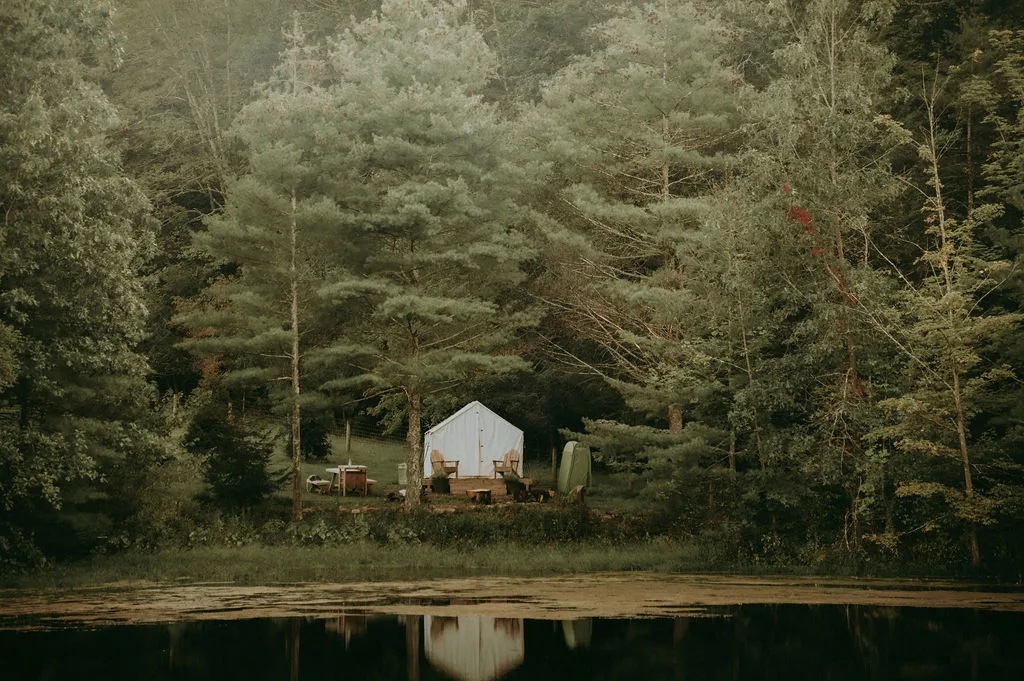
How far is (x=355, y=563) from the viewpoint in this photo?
22969mm

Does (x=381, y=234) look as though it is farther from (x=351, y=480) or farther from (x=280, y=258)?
(x=351, y=480)

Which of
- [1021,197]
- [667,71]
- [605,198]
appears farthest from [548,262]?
[1021,197]

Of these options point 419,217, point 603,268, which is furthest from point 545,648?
point 603,268

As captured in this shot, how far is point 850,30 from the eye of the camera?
80.0 ft

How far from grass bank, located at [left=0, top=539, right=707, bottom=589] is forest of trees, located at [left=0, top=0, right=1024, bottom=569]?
106 cm

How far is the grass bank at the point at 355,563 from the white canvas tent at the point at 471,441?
1172 centimetres

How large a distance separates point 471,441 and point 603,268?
25.5ft

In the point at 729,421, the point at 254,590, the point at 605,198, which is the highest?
the point at 605,198

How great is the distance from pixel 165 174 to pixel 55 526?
20.5 meters

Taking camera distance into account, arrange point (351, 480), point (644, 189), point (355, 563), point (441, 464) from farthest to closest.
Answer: point (441, 464) < point (351, 480) < point (644, 189) < point (355, 563)

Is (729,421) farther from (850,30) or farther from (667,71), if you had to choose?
(667,71)

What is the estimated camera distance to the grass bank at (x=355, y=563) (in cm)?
2047

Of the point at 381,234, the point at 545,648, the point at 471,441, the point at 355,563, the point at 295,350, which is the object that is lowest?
the point at 545,648

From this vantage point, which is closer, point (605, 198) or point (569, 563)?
point (569, 563)
